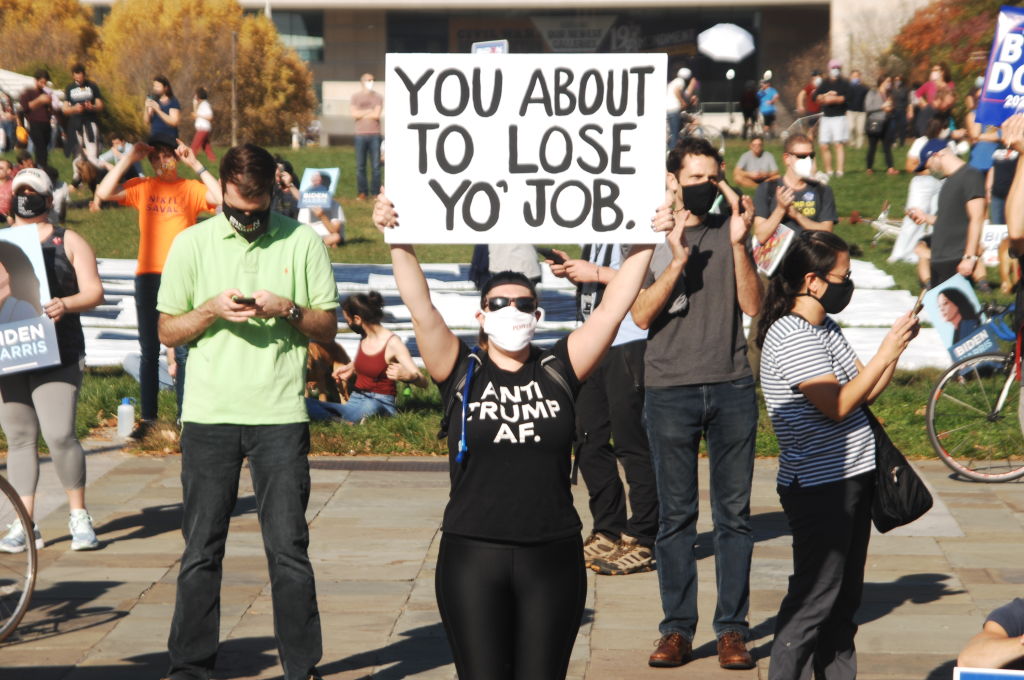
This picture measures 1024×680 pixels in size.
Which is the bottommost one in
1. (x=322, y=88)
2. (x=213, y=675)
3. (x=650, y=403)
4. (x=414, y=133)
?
(x=213, y=675)

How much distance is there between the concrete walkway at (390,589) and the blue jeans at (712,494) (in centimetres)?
28

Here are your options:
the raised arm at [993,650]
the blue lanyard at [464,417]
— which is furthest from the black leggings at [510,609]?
the raised arm at [993,650]

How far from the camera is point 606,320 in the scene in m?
4.55

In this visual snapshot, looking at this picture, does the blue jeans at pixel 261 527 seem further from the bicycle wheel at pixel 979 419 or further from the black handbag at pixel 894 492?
the bicycle wheel at pixel 979 419

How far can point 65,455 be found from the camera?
7.44 metres

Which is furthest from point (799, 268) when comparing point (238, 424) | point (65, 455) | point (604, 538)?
point (65, 455)

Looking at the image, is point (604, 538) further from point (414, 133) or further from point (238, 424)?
point (414, 133)

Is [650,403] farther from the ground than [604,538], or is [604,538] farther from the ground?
[650,403]

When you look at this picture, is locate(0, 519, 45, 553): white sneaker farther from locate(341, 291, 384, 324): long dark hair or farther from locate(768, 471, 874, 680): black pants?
locate(341, 291, 384, 324): long dark hair

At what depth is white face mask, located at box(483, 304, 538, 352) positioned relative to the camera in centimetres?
438

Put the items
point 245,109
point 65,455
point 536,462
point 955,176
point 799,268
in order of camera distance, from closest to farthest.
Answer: point 536,462 → point 799,268 → point 65,455 → point 955,176 → point 245,109

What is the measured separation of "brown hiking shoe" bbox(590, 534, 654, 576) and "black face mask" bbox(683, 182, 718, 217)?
2.15 m

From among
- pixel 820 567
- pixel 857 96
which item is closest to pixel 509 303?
pixel 820 567

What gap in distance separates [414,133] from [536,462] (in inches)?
46.4
